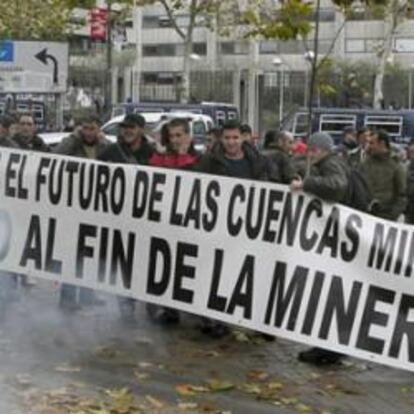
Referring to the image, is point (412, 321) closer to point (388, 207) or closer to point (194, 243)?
point (194, 243)

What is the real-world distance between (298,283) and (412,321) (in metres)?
0.83

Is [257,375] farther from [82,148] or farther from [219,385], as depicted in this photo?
[82,148]

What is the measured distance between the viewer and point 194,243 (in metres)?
8.26

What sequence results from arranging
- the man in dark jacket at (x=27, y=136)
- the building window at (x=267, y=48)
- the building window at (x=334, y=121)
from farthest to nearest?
the building window at (x=267, y=48)
the building window at (x=334, y=121)
the man in dark jacket at (x=27, y=136)

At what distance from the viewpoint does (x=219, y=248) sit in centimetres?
814

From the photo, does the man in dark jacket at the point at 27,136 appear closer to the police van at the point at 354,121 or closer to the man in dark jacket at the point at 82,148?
the man in dark jacket at the point at 82,148

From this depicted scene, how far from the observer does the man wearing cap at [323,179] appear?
7.70m

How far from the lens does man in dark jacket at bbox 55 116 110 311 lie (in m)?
9.91

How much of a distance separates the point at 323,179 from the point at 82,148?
10.4 feet

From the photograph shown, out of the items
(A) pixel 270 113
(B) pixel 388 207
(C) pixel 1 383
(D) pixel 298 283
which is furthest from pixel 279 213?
(A) pixel 270 113

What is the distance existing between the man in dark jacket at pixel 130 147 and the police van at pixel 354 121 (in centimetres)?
2386

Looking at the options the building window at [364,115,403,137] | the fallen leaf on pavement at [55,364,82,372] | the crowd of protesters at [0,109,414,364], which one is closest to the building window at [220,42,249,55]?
the building window at [364,115,403,137]

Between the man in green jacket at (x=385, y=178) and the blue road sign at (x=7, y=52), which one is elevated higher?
the blue road sign at (x=7, y=52)

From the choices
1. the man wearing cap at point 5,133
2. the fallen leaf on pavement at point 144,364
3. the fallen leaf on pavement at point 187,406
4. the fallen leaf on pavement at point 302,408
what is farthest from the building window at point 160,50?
the fallen leaf on pavement at point 187,406
